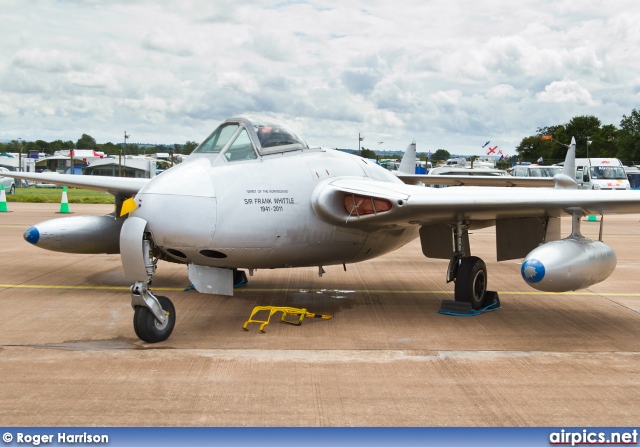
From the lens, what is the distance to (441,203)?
814 centimetres

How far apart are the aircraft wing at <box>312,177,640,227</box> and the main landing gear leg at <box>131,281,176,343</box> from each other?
2.32m

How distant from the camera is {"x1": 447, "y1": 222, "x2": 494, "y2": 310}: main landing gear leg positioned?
9.37m

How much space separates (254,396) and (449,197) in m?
3.80

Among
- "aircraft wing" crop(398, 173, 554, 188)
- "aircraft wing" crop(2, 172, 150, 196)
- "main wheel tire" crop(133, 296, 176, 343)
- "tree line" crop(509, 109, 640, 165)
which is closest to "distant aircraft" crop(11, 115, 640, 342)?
"main wheel tire" crop(133, 296, 176, 343)

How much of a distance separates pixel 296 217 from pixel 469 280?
2659mm

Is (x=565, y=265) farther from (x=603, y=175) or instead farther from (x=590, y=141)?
(x=590, y=141)

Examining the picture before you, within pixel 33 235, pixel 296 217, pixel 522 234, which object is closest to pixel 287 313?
pixel 296 217

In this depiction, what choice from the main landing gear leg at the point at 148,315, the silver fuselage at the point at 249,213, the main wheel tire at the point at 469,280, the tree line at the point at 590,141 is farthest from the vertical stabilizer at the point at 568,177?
the tree line at the point at 590,141

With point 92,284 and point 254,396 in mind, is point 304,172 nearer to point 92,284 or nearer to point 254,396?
point 254,396

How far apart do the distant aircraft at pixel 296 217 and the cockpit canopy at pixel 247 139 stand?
15 mm

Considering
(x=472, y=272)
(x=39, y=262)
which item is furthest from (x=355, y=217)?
(x=39, y=262)

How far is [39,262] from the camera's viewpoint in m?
13.8

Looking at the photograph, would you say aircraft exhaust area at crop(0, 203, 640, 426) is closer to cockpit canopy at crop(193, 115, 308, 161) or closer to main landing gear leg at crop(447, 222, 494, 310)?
main landing gear leg at crop(447, 222, 494, 310)

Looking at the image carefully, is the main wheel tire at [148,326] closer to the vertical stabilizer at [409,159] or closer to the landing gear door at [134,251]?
the landing gear door at [134,251]
